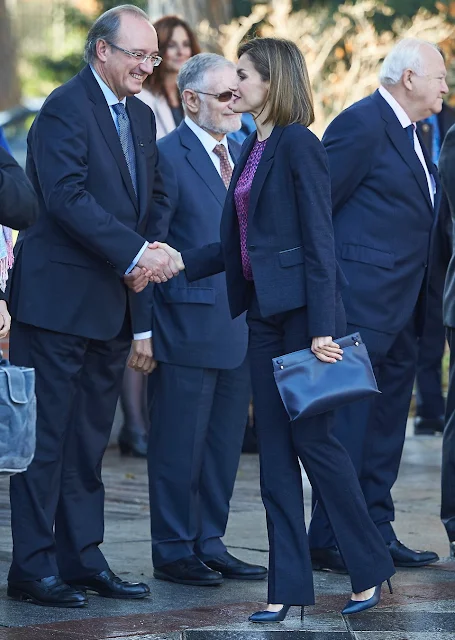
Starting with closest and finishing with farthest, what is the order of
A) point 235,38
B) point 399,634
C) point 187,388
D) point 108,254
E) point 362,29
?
point 399,634 → point 108,254 → point 187,388 → point 235,38 → point 362,29

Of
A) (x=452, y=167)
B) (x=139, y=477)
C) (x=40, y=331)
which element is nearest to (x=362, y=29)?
(x=139, y=477)

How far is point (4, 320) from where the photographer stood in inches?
182

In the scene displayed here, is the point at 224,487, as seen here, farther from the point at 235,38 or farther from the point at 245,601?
the point at 235,38

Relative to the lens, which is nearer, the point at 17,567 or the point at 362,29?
the point at 17,567

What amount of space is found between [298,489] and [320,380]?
16.5 inches

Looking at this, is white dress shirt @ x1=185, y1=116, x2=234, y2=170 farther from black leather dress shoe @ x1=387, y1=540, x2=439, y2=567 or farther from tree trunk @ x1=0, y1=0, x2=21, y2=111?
tree trunk @ x1=0, y1=0, x2=21, y2=111

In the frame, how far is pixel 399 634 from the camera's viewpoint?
4.55 meters

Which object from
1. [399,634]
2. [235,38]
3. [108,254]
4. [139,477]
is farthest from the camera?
[235,38]

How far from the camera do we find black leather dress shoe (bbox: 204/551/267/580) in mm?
5527

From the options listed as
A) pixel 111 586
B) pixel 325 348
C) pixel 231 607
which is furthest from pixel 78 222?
pixel 231 607

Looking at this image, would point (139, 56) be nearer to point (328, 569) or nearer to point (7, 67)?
point (328, 569)

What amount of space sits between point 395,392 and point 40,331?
1688 millimetres

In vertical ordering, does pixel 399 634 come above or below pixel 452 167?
below

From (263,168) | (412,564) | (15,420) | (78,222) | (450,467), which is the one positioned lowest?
(412,564)
